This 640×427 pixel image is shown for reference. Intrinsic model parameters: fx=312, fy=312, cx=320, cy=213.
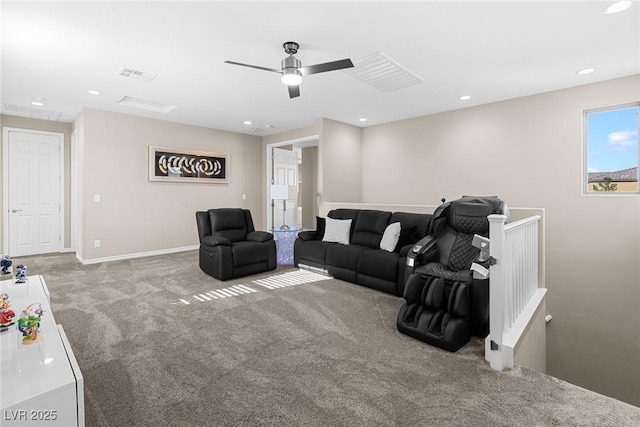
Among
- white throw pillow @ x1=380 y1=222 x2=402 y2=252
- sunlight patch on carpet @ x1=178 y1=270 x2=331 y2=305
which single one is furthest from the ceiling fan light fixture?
sunlight patch on carpet @ x1=178 y1=270 x2=331 y2=305

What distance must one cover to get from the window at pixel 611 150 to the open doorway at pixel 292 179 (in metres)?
4.27

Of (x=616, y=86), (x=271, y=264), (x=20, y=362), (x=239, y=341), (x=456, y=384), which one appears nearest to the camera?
(x=20, y=362)

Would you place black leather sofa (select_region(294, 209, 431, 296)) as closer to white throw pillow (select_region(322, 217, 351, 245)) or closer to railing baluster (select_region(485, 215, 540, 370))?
white throw pillow (select_region(322, 217, 351, 245))

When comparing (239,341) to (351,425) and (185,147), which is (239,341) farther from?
(185,147)

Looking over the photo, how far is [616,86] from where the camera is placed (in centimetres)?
383

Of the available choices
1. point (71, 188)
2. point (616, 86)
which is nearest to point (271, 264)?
point (71, 188)

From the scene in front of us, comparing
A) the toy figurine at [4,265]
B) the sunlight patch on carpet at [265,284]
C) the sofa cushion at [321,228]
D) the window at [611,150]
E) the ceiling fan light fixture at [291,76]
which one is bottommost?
the sunlight patch on carpet at [265,284]

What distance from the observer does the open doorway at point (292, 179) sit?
24.5ft

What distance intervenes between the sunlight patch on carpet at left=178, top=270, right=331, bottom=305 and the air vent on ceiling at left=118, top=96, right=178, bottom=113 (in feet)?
10.7

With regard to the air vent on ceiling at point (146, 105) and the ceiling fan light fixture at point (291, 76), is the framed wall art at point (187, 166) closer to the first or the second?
the air vent on ceiling at point (146, 105)

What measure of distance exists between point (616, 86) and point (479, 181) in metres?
1.91

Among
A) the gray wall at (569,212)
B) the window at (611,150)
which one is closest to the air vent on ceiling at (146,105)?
the gray wall at (569,212)

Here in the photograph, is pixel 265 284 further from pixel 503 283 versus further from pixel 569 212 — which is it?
pixel 569 212

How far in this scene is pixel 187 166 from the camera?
253 inches
